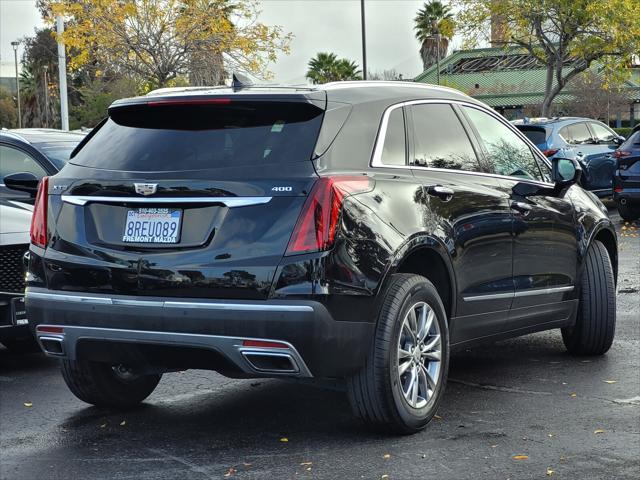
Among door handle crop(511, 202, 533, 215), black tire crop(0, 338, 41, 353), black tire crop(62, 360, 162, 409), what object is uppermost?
door handle crop(511, 202, 533, 215)

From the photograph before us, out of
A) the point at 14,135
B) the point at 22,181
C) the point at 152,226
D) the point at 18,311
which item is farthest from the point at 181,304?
the point at 14,135

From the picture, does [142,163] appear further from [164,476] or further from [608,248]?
[608,248]

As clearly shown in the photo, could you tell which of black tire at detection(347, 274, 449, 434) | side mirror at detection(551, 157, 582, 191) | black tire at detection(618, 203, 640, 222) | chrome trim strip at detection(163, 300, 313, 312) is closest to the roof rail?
side mirror at detection(551, 157, 582, 191)

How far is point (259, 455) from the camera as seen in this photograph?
17.2ft

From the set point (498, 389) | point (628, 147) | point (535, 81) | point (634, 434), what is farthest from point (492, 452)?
point (535, 81)

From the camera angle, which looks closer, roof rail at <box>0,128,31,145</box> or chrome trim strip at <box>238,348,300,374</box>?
chrome trim strip at <box>238,348,300,374</box>

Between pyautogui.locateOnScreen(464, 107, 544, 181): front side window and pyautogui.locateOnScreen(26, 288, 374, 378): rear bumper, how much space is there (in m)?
1.89

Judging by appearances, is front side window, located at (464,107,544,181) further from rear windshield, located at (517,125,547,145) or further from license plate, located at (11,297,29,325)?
rear windshield, located at (517,125,547,145)

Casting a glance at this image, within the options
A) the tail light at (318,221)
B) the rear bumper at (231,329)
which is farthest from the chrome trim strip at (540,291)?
the tail light at (318,221)

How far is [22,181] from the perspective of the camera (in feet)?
27.2

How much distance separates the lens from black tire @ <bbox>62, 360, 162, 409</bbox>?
19.8 feet

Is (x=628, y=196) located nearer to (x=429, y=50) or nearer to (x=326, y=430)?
(x=326, y=430)

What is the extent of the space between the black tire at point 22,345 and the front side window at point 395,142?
3.77 m

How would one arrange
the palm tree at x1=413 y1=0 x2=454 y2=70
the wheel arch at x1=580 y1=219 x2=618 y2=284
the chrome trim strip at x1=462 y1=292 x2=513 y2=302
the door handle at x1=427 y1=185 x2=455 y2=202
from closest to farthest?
1. the door handle at x1=427 y1=185 x2=455 y2=202
2. the chrome trim strip at x1=462 y1=292 x2=513 y2=302
3. the wheel arch at x1=580 y1=219 x2=618 y2=284
4. the palm tree at x1=413 y1=0 x2=454 y2=70
